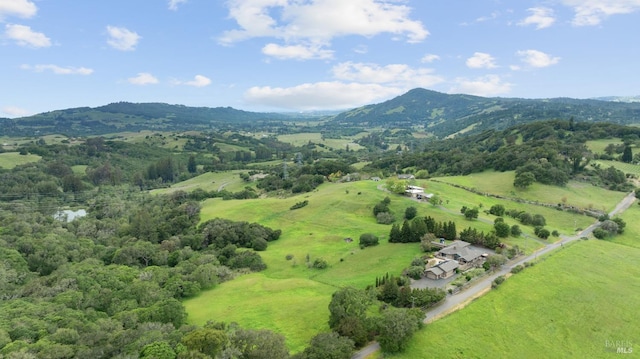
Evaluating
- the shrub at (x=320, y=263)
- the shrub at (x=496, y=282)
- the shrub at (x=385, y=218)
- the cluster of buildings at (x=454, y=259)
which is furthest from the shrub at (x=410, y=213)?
the shrub at (x=496, y=282)

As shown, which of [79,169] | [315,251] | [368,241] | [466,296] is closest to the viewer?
[466,296]

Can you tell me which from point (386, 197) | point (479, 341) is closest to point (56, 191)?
point (386, 197)

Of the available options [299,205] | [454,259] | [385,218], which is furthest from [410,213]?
[299,205]

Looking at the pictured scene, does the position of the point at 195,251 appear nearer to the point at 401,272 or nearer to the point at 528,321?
the point at 401,272

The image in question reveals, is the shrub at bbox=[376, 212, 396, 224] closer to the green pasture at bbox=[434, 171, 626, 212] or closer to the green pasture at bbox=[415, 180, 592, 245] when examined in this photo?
the green pasture at bbox=[415, 180, 592, 245]

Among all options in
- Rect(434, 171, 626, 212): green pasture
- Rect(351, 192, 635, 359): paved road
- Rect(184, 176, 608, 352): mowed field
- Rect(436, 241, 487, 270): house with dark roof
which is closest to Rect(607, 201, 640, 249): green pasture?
Rect(434, 171, 626, 212): green pasture

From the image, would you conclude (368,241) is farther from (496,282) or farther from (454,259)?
(496,282)
